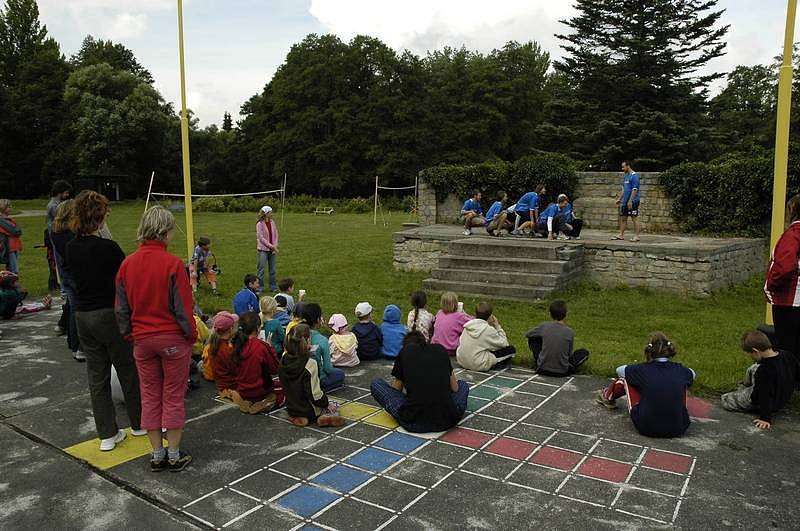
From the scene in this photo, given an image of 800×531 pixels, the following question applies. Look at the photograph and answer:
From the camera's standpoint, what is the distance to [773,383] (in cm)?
518

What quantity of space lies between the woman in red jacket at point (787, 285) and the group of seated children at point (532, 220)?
7.82m

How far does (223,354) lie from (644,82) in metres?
34.9

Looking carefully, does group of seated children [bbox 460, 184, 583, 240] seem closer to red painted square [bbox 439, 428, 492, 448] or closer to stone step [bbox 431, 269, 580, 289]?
stone step [bbox 431, 269, 580, 289]

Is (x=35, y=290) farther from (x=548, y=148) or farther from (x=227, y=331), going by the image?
(x=548, y=148)

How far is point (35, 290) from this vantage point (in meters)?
11.9

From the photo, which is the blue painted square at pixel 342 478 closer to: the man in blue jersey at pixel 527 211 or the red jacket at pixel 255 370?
the red jacket at pixel 255 370

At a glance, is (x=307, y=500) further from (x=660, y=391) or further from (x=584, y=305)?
(x=584, y=305)

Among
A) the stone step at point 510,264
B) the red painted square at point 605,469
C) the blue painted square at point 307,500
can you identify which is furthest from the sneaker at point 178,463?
the stone step at point 510,264

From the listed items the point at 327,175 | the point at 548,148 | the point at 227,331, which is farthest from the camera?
the point at 327,175

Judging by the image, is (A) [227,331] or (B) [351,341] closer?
(A) [227,331]

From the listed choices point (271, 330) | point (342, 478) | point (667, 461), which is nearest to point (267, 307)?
point (271, 330)

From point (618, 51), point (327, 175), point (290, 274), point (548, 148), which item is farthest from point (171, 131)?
point (290, 274)

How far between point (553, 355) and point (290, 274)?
858 cm

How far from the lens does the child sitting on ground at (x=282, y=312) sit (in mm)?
7320
